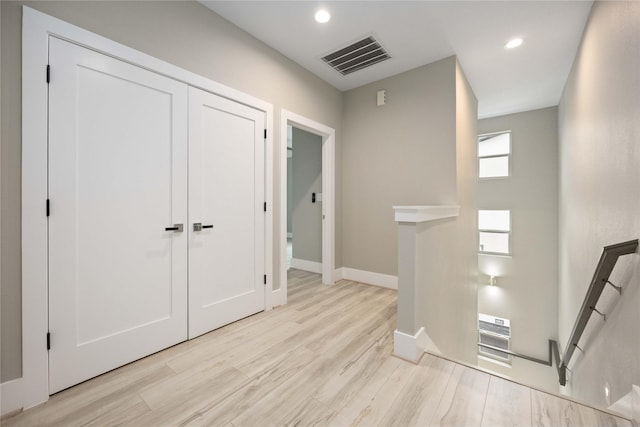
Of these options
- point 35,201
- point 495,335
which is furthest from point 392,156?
point 495,335

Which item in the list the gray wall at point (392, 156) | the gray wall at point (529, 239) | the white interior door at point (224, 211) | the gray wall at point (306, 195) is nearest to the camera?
the white interior door at point (224, 211)

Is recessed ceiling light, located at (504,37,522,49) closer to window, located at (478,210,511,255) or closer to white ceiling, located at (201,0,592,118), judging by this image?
white ceiling, located at (201,0,592,118)

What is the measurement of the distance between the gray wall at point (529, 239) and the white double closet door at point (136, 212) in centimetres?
549

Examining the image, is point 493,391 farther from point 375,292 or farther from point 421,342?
point 375,292

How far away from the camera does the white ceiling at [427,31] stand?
2283mm

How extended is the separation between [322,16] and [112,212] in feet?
7.80

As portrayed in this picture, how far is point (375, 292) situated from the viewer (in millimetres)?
3320

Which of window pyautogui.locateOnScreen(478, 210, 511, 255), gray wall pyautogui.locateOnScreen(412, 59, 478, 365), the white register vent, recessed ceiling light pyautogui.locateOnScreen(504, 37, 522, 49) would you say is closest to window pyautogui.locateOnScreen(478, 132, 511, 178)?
window pyautogui.locateOnScreen(478, 210, 511, 255)

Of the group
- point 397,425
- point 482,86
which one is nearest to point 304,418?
point 397,425

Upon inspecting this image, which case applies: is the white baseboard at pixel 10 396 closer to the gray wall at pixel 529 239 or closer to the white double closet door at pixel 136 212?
the white double closet door at pixel 136 212

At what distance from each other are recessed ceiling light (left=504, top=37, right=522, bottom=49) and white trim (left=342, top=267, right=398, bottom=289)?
2981 millimetres

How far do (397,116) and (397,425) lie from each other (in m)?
3.25

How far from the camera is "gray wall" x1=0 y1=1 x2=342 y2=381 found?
135 centimetres

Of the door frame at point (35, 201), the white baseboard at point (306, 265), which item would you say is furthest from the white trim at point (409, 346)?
the white baseboard at point (306, 265)
